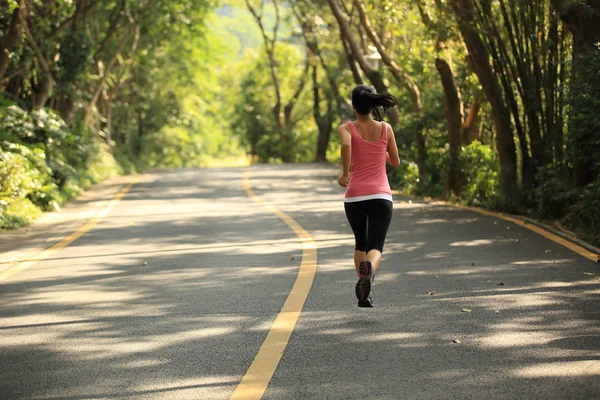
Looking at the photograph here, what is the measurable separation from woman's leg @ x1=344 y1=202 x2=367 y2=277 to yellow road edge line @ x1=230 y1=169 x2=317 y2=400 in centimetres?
68

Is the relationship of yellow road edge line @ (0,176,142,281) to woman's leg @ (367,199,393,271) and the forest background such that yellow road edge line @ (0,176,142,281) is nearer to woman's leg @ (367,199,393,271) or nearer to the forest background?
the forest background

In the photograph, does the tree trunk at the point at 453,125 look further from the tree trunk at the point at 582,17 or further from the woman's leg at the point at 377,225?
the woman's leg at the point at 377,225

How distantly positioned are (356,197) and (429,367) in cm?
215

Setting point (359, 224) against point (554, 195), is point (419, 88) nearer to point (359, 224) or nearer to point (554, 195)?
point (554, 195)

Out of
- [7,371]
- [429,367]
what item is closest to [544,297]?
[429,367]

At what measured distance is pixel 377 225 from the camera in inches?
311

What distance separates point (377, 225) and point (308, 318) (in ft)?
3.08

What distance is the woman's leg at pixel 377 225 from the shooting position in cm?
784

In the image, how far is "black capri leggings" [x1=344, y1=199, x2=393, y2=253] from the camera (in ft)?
25.7

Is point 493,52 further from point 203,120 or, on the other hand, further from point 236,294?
point 203,120

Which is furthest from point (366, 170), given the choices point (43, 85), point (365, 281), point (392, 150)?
point (43, 85)

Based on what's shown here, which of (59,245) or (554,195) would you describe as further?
(554,195)

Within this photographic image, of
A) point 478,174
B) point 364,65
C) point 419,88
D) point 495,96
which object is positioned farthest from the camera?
point 364,65

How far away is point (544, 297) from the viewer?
27.5 feet
